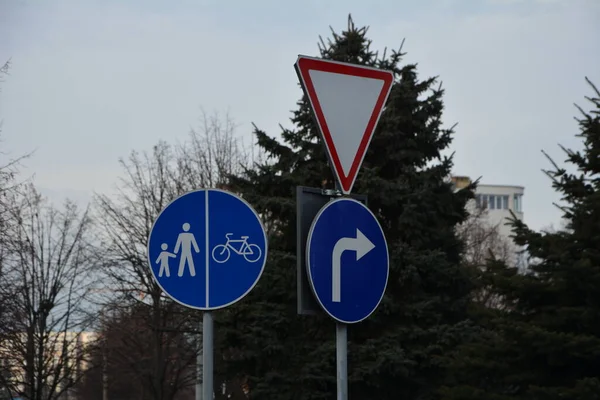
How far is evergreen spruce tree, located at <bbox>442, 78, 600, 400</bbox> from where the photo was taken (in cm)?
973

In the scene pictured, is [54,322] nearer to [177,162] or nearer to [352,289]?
[177,162]

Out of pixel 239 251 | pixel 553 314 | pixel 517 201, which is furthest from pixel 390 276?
pixel 517 201

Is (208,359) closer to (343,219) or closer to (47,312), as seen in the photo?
(343,219)

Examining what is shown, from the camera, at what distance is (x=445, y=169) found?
18.8m

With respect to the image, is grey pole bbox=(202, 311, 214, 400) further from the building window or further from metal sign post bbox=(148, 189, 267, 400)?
the building window

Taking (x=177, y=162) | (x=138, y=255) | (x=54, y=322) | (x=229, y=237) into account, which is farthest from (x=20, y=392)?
(x=229, y=237)

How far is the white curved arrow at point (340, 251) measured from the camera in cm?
512

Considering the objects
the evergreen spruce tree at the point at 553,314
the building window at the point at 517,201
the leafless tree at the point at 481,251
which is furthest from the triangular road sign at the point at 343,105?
the building window at the point at 517,201

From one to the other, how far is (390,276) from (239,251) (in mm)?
12612

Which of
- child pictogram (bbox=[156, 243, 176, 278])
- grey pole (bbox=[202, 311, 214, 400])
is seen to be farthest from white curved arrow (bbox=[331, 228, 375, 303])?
child pictogram (bbox=[156, 243, 176, 278])

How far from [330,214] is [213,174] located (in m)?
31.8

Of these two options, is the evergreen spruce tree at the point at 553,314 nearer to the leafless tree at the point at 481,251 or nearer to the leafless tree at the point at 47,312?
the leafless tree at the point at 481,251

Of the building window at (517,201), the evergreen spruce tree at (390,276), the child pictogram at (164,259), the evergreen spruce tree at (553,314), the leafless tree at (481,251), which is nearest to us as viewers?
the child pictogram at (164,259)

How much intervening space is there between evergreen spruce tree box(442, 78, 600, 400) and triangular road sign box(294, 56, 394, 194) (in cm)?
485
